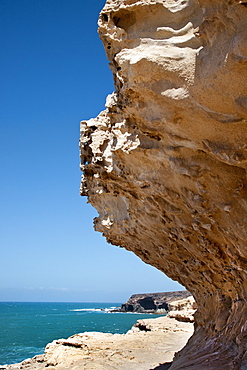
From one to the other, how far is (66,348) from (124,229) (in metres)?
8.16

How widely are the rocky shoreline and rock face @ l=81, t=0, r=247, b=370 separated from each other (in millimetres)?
3708

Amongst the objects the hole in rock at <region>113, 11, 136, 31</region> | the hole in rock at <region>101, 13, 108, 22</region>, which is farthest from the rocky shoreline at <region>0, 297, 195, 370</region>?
the hole in rock at <region>101, 13, 108, 22</region>

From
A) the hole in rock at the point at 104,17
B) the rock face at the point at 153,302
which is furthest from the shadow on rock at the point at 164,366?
the rock face at the point at 153,302

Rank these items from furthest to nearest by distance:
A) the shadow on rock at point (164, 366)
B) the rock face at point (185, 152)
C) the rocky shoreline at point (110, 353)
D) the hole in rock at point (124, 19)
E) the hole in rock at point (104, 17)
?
Result: the rocky shoreline at point (110, 353) < the shadow on rock at point (164, 366) < the hole in rock at point (104, 17) < the hole in rock at point (124, 19) < the rock face at point (185, 152)

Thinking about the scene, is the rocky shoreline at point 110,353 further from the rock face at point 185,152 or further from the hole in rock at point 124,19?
the hole in rock at point 124,19

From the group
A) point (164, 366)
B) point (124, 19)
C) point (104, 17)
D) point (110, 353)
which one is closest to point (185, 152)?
point (124, 19)

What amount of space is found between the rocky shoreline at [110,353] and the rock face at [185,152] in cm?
371

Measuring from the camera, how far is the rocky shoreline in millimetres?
12070

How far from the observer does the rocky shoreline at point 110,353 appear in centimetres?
1207

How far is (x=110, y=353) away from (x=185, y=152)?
35.7 ft

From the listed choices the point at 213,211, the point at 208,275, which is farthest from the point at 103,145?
the point at 208,275

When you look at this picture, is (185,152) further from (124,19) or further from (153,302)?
(153,302)

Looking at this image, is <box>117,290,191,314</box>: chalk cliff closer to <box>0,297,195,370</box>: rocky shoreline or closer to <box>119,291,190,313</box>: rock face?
<box>119,291,190,313</box>: rock face

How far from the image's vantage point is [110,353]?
13781mm
